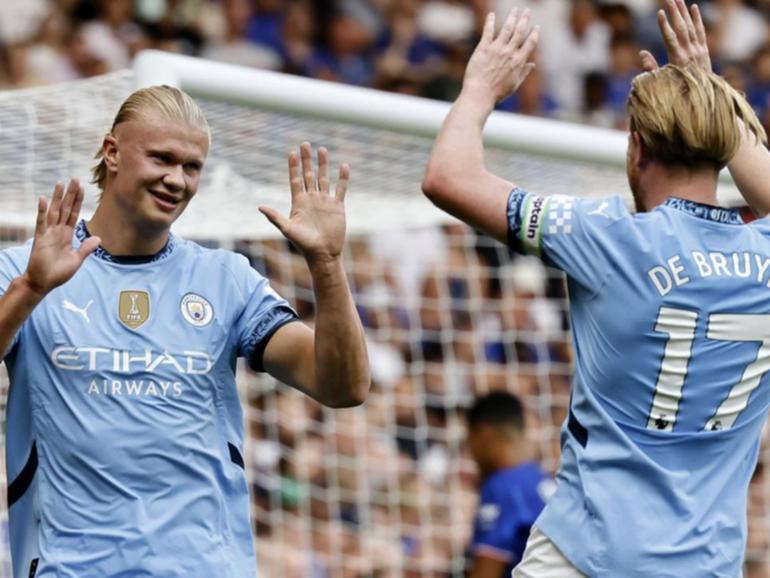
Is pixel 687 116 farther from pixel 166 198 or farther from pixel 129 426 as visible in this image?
pixel 129 426

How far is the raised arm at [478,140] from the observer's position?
12.5ft

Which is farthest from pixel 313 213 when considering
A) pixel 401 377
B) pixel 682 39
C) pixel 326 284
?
pixel 401 377

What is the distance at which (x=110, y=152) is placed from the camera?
4.26 m

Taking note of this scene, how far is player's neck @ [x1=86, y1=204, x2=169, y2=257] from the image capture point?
13.7 feet

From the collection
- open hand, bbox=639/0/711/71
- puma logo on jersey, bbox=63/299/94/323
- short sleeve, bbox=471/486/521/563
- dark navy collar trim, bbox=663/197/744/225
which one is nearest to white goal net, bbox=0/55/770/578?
short sleeve, bbox=471/486/521/563

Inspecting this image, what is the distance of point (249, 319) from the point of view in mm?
4211

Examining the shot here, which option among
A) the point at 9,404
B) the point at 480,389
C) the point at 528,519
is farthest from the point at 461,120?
the point at 480,389

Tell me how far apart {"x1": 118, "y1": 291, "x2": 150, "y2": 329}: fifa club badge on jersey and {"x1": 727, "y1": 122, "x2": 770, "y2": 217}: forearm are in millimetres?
1504

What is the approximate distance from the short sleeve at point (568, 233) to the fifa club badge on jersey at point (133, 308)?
3.09ft

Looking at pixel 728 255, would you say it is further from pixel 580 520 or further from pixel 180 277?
pixel 180 277

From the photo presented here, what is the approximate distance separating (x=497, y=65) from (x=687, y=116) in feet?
1.62

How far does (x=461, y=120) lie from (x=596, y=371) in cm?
66

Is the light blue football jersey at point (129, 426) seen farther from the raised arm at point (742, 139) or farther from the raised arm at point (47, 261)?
the raised arm at point (742, 139)

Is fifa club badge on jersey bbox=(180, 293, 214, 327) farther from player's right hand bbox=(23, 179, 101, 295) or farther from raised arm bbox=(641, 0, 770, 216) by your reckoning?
raised arm bbox=(641, 0, 770, 216)
